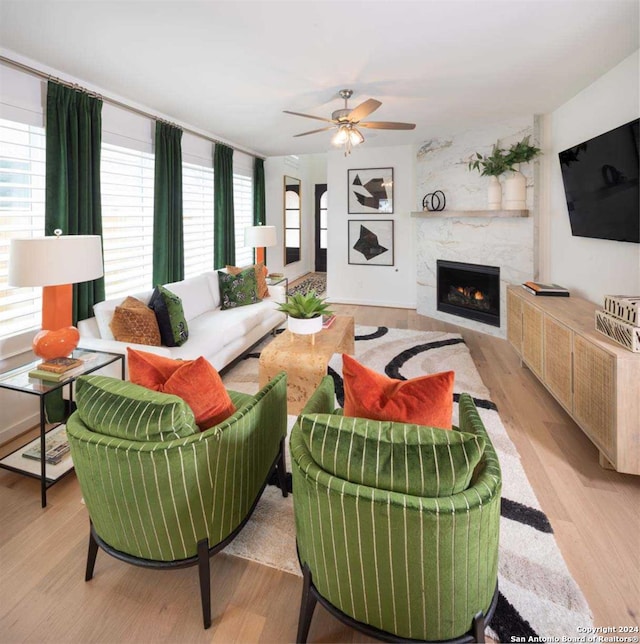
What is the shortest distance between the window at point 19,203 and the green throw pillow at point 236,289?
1.93m

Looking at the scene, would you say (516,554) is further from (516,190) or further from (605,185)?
(516,190)

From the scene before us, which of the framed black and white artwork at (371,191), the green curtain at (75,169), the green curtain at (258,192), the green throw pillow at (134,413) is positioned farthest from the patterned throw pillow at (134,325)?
the framed black and white artwork at (371,191)

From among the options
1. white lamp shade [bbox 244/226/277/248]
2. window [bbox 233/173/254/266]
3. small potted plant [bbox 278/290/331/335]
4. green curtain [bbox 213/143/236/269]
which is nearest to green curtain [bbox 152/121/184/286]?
green curtain [bbox 213/143/236/269]

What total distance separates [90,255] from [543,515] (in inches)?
110

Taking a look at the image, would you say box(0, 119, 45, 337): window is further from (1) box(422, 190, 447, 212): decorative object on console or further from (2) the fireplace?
(2) the fireplace

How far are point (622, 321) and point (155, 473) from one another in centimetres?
242

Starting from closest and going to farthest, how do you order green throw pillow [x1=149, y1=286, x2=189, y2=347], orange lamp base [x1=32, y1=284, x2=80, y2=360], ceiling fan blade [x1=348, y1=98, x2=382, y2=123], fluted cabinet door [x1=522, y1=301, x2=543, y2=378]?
orange lamp base [x1=32, y1=284, x2=80, y2=360]
ceiling fan blade [x1=348, y1=98, x2=382, y2=123]
green throw pillow [x1=149, y1=286, x2=189, y2=347]
fluted cabinet door [x1=522, y1=301, x2=543, y2=378]

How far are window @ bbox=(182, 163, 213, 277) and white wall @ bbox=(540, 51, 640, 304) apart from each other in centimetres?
402

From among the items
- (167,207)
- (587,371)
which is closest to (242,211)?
(167,207)

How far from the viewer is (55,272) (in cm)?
229

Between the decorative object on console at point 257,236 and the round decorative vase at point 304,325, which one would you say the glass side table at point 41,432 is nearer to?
the round decorative vase at point 304,325

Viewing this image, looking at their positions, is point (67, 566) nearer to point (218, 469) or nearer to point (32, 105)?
point (218, 469)

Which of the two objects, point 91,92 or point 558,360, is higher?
point 91,92

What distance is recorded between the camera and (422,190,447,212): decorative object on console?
5797 millimetres
